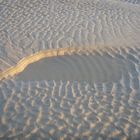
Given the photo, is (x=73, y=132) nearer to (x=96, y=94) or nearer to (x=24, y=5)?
(x=96, y=94)

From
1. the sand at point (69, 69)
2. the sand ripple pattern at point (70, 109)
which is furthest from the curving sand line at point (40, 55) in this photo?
the sand ripple pattern at point (70, 109)

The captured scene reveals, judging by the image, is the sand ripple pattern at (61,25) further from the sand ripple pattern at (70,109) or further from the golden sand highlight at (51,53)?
the sand ripple pattern at (70,109)

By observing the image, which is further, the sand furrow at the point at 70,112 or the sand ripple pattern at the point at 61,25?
the sand ripple pattern at the point at 61,25

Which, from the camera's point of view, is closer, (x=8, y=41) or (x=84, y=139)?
(x=84, y=139)

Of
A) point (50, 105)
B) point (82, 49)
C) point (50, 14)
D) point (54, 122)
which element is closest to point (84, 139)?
point (54, 122)

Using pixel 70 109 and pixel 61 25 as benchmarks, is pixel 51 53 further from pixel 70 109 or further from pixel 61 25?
pixel 70 109

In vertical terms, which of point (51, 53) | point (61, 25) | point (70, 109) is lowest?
point (61, 25)

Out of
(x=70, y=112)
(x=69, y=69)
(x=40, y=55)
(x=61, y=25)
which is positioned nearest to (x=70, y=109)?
(x=70, y=112)
